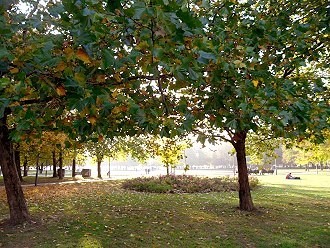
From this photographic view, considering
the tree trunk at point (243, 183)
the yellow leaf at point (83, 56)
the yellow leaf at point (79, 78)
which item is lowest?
the tree trunk at point (243, 183)

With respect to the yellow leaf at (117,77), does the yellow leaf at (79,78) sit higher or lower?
lower

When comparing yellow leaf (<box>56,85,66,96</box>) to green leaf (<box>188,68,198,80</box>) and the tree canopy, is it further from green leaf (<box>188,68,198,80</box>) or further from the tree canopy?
green leaf (<box>188,68,198,80</box>)

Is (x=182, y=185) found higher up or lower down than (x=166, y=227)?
higher up

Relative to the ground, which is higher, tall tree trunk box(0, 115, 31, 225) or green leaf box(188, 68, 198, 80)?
green leaf box(188, 68, 198, 80)

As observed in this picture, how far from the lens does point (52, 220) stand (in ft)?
34.3

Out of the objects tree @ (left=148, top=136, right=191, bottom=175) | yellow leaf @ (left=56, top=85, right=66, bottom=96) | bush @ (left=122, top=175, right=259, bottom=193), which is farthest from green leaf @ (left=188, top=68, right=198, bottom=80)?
bush @ (left=122, top=175, right=259, bottom=193)

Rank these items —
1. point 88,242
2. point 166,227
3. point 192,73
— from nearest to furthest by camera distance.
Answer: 1. point 192,73
2. point 88,242
3. point 166,227

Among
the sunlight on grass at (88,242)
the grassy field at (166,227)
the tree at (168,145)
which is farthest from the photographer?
the tree at (168,145)

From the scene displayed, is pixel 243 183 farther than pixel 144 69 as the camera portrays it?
Yes

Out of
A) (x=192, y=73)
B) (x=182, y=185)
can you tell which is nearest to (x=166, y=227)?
(x=192, y=73)

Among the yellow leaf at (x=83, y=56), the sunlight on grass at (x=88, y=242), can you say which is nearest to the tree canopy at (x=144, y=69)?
the yellow leaf at (x=83, y=56)

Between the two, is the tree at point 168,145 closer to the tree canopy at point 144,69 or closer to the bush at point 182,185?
the bush at point 182,185

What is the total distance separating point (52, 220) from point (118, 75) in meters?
7.55

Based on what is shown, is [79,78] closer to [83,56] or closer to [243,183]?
[83,56]
